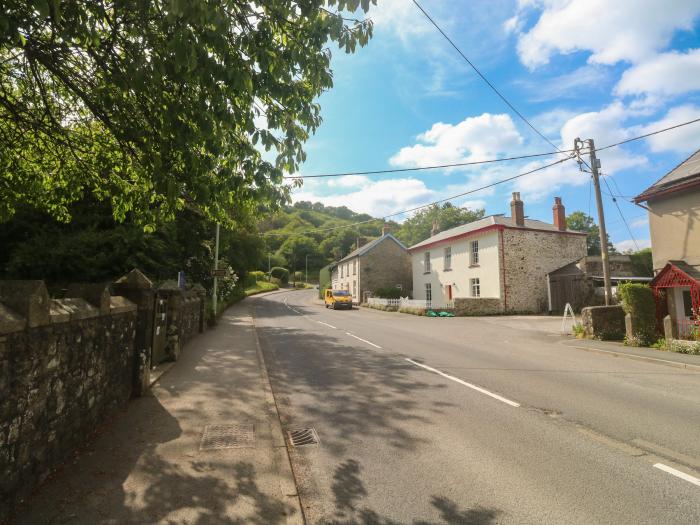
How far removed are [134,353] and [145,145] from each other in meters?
3.38

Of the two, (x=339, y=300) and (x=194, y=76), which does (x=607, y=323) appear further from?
(x=339, y=300)

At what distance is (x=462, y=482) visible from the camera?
12.2ft

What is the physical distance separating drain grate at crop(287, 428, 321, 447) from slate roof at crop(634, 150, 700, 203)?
15.2 metres

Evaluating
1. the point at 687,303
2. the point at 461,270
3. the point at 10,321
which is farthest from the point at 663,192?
the point at 10,321

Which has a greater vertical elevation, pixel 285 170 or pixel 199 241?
pixel 199 241

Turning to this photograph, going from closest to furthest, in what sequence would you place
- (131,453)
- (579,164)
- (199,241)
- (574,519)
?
(574,519) < (131,453) < (579,164) < (199,241)

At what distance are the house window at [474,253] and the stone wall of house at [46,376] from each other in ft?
90.3

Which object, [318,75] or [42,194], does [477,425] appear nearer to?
[318,75]

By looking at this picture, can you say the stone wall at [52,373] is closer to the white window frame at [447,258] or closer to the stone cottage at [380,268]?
the white window frame at [447,258]

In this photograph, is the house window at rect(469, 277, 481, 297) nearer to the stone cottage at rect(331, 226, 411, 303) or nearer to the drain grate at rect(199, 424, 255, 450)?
the stone cottage at rect(331, 226, 411, 303)

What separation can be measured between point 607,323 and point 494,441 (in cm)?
1219

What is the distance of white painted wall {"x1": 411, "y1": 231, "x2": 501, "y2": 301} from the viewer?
91.1ft

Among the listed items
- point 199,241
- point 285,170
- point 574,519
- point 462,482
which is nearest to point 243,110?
point 285,170

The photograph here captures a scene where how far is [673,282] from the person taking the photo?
12414 mm
